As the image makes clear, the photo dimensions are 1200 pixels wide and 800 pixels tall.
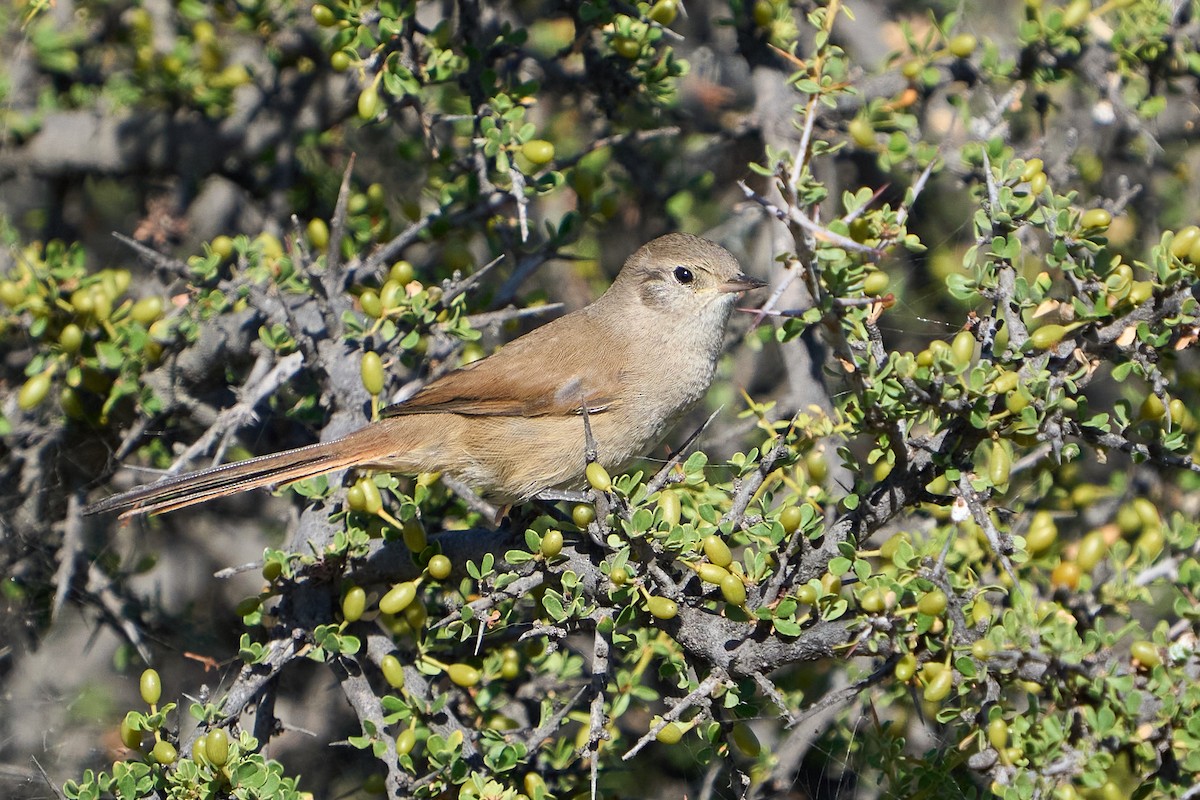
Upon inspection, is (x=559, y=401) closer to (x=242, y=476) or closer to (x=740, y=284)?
(x=740, y=284)

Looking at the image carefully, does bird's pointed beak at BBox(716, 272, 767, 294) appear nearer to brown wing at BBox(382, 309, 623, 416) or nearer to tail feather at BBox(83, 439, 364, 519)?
brown wing at BBox(382, 309, 623, 416)

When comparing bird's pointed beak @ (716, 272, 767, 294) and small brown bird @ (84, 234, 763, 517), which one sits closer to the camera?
small brown bird @ (84, 234, 763, 517)

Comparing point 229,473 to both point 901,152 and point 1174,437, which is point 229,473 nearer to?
point 901,152

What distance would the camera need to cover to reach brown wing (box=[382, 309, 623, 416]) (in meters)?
4.02

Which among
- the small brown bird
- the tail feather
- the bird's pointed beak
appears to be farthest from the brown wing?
the bird's pointed beak

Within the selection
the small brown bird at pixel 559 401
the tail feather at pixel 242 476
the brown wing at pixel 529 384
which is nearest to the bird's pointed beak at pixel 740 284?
the small brown bird at pixel 559 401

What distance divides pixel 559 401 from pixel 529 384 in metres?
0.14

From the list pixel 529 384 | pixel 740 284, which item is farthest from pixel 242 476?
pixel 740 284

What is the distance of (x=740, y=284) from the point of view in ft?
13.7

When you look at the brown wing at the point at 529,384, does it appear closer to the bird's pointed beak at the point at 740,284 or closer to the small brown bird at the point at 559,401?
the small brown bird at the point at 559,401

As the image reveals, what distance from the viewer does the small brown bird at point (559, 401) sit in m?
3.88

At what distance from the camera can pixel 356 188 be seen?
16.5ft

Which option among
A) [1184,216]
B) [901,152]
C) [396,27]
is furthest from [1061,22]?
[396,27]

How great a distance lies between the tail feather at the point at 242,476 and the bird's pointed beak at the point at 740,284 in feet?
5.06
